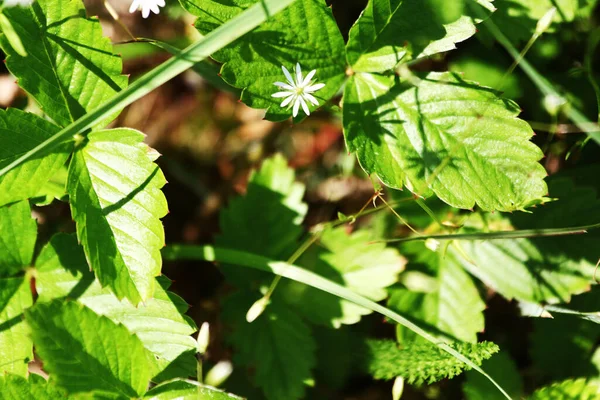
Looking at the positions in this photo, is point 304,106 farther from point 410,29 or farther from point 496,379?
point 496,379

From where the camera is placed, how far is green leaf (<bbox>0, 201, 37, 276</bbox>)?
2.16m

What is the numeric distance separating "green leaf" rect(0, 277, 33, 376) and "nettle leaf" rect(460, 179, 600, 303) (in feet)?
5.68

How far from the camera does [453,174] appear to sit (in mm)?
2113

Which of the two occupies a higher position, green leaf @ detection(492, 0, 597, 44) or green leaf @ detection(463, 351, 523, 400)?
green leaf @ detection(492, 0, 597, 44)

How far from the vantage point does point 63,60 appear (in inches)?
80.9

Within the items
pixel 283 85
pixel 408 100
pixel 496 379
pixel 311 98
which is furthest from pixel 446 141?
pixel 496 379

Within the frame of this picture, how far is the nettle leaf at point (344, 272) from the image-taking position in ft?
8.02

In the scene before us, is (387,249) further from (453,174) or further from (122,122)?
(122,122)

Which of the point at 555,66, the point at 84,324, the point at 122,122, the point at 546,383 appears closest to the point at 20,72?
the point at 84,324

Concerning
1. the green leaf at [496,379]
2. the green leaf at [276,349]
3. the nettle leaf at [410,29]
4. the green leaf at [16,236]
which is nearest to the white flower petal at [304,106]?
the nettle leaf at [410,29]

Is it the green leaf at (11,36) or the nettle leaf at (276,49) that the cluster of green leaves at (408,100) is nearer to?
the nettle leaf at (276,49)

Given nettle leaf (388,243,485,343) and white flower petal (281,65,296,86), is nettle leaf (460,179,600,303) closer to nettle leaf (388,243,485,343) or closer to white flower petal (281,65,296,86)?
nettle leaf (388,243,485,343)

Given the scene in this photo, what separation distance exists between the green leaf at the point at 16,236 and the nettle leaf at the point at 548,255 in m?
1.72

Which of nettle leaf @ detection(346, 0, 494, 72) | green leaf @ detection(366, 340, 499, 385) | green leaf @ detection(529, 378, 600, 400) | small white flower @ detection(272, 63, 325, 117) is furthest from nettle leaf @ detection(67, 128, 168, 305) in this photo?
green leaf @ detection(529, 378, 600, 400)
